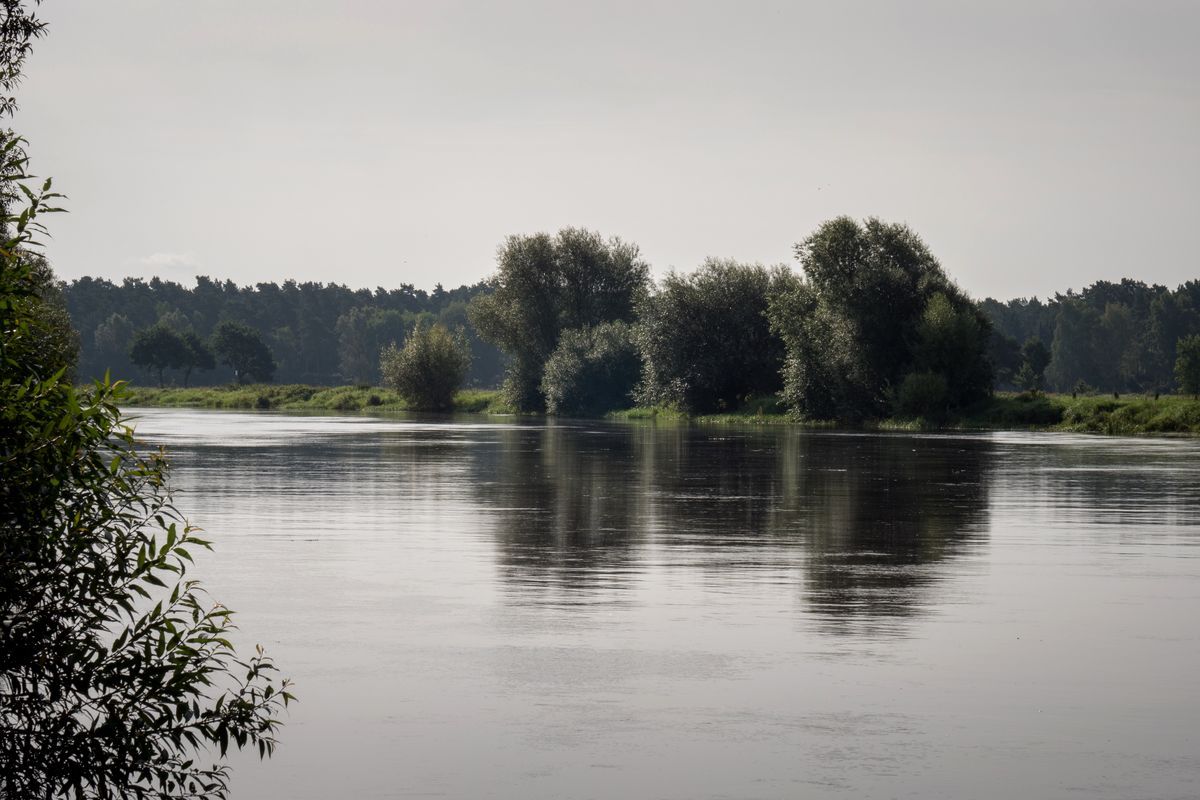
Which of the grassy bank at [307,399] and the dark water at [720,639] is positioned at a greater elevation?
the grassy bank at [307,399]

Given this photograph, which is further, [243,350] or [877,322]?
[243,350]

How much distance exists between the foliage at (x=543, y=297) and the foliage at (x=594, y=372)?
203 inches

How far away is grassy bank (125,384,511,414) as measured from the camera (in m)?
121

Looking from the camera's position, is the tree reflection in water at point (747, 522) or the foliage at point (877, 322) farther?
the foliage at point (877, 322)

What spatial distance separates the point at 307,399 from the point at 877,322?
73.4 metres

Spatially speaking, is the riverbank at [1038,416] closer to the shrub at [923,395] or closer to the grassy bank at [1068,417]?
the grassy bank at [1068,417]

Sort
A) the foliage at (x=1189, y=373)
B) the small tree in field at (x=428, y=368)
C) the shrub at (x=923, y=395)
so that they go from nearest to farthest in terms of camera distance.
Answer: the shrub at (x=923, y=395), the foliage at (x=1189, y=373), the small tree in field at (x=428, y=368)

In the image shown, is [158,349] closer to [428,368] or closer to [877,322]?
[428,368]

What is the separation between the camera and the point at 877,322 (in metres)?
77.1

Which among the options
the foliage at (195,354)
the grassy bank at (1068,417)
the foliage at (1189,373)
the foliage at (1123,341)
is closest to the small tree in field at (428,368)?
the grassy bank at (1068,417)

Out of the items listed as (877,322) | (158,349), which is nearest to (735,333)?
(877,322)

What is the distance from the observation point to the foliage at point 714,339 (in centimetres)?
9169

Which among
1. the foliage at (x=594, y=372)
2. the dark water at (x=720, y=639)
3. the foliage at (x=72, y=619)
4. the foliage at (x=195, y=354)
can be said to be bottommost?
the dark water at (x=720, y=639)

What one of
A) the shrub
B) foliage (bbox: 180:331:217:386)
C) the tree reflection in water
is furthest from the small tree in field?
the tree reflection in water
